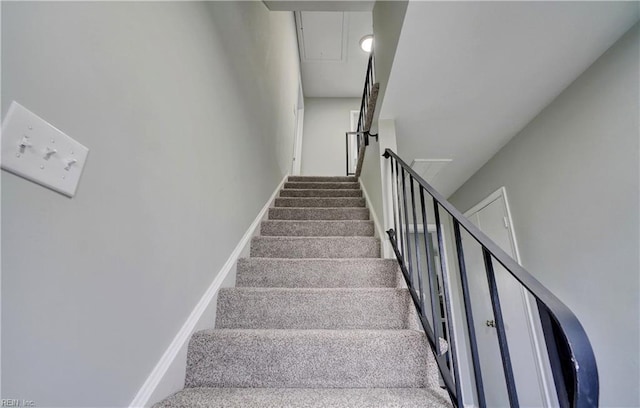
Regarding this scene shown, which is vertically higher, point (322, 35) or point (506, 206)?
point (322, 35)

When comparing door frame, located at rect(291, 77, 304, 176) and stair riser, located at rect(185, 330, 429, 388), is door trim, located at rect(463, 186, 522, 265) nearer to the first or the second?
stair riser, located at rect(185, 330, 429, 388)

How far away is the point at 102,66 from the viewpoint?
685 mm

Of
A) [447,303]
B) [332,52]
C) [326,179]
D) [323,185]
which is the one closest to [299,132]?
[332,52]

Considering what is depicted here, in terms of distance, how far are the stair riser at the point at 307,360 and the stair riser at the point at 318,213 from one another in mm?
1491

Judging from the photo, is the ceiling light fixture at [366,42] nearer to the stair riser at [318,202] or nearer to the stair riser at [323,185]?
the stair riser at [323,185]

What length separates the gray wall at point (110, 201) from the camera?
520 mm

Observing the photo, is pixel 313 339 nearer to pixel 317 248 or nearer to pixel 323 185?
pixel 317 248

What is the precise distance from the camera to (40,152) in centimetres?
54

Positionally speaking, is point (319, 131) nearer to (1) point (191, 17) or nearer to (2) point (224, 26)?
(2) point (224, 26)

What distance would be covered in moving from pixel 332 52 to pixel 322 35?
0.35m

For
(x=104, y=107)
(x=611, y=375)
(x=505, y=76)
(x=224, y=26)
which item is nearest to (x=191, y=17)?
(x=224, y=26)

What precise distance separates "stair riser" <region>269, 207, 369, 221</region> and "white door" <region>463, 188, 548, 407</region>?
123 cm

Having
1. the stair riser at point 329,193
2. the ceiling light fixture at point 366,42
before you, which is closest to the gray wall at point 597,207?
the stair riser at point 329,193

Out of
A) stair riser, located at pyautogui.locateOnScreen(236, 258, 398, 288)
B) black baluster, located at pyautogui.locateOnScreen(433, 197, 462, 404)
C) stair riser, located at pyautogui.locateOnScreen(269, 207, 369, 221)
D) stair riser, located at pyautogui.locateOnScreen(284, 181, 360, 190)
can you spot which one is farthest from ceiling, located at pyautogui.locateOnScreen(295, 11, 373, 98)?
black baluster, located at pyautogui.locateOnScreen(433, 197, 462, 404)
